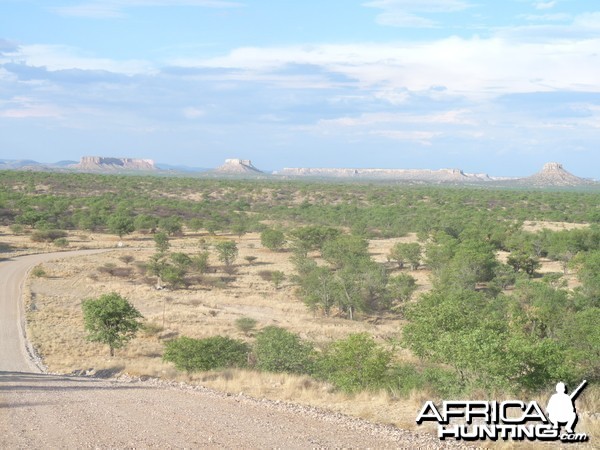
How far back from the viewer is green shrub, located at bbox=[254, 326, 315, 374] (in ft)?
63.3

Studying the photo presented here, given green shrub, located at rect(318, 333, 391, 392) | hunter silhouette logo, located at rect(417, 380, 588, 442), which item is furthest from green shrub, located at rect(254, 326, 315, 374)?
hunter silhouette logo, located at rect(417, 380, 588, 442)

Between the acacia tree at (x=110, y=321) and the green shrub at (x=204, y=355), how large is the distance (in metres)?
5.43

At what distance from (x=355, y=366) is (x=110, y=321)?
1344cm

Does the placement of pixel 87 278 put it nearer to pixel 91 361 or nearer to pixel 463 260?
pixel 91 361

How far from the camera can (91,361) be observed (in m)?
23.4

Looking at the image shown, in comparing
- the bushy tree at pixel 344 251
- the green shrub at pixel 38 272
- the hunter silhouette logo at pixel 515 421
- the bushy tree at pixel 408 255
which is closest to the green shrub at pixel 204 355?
the hunter silhouette logo at pixel 515 421

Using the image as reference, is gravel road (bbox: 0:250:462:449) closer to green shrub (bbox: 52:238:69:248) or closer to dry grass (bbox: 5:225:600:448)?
dry grass (bbox: 5:225:600:448)

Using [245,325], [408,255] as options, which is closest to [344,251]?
[408,255]

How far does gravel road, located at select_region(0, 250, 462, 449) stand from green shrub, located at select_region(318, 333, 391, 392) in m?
3.80

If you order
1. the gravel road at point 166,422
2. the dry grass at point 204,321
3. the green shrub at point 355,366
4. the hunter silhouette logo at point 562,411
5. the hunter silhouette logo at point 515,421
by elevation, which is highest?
the hunter silhouette logo at point 562,411

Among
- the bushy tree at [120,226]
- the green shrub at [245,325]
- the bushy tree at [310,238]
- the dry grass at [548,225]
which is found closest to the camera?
the green shrub at [245,325]

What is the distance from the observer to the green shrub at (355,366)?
50.8 feet

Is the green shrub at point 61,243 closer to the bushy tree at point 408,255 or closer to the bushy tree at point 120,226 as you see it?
the bushy tree at point 120,226

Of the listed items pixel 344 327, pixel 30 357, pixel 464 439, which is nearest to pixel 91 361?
pixel 30 357
